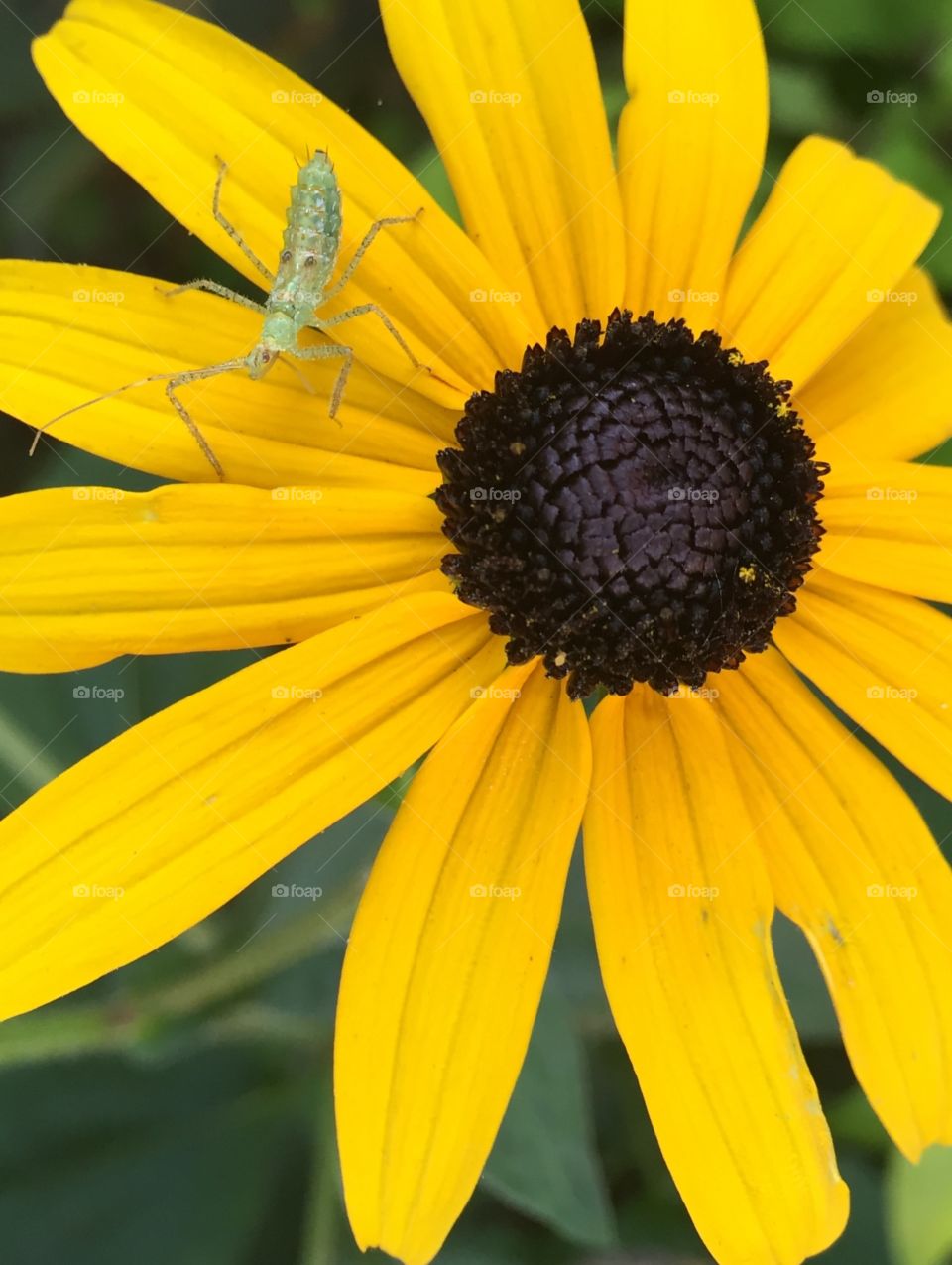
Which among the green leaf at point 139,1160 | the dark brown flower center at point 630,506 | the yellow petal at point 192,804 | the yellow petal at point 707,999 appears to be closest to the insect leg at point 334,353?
the dark brown flower center at point 630,506

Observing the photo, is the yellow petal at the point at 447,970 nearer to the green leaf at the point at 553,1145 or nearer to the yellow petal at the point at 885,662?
the yellow petal at the point at 885,662

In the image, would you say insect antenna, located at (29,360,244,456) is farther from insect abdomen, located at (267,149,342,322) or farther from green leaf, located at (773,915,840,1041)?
green leaf, located at (773,915,840,1041)

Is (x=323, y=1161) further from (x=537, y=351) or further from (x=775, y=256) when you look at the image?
(x=775, y=256)

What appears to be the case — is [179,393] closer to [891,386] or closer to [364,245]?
[364,245]

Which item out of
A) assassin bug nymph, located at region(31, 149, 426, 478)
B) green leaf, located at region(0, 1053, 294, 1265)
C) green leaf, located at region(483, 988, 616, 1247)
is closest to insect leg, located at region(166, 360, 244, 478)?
assassin bug nymph, located at region(31, 149, 426, 478)

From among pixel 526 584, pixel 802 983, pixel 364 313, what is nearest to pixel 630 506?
pixel 526 584
